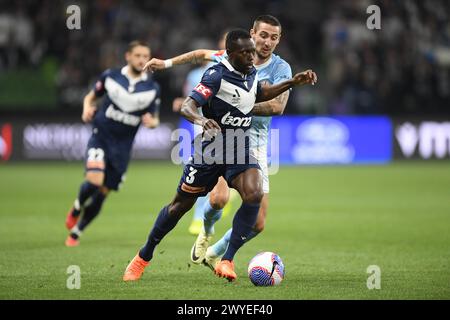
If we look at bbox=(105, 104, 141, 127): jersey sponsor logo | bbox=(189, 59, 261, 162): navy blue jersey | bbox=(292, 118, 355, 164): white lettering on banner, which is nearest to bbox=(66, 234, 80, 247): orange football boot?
bbox=(105, 104, 141, 127): jersey sponsor logo

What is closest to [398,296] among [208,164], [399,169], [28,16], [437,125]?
[208,164]

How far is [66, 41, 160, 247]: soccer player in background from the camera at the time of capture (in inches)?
448

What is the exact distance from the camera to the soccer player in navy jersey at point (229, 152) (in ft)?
25.7

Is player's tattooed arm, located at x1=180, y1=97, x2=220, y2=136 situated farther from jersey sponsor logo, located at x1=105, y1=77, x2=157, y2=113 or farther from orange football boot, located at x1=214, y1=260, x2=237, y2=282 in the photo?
jersey sponsor logo, located at x1=105, y1=77, x2=157, y2=113

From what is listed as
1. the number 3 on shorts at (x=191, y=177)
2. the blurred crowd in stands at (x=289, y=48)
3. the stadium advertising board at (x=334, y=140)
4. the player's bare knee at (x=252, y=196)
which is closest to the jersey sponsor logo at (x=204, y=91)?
the number 3 on shorts at (x=191, y=177)

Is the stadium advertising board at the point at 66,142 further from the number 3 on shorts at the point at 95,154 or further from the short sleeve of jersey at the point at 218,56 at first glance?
the short sleeve of jersey at the point at 218,56

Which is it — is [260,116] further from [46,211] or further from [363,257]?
[46,211]

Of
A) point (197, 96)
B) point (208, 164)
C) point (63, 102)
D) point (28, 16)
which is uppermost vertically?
point (28, 16)

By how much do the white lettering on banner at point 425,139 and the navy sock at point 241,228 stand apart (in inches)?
636

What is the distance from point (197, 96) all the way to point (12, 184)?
11.8 meters

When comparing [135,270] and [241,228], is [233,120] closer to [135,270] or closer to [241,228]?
[241,228]

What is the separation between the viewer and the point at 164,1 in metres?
26.3

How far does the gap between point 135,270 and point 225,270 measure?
84 cm

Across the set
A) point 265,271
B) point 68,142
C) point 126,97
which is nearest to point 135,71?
point 126,97
